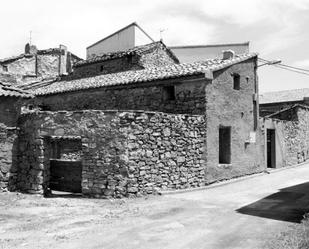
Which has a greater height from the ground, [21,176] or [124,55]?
[124,55]

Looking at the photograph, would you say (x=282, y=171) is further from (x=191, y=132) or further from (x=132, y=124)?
(x=132, y=124)

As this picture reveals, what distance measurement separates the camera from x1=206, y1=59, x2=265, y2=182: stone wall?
1378 centimetres

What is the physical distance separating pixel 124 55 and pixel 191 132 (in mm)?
9716

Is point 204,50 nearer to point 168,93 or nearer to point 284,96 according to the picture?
point 284,96

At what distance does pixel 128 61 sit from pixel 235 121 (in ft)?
27.1

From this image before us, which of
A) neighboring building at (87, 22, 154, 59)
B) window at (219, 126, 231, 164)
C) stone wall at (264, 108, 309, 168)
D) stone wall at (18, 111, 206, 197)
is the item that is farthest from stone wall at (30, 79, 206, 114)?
neighboring building at (87, 22, 154, 59)

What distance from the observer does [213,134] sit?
45.4 feet

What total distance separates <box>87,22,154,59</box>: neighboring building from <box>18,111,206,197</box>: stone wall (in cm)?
1520

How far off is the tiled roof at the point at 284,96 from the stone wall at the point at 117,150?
25.4m

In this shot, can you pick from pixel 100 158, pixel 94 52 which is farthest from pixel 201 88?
pixel 94 52

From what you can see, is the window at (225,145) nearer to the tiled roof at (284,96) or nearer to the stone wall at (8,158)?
the stone wall at (8,158)

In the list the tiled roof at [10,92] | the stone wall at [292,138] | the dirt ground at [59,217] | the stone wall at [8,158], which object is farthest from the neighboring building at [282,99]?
the dirt ground at [59,217]

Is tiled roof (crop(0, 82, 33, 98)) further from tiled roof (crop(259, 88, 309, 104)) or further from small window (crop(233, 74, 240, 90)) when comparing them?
tiled roof (crop(259, 88, 309, 104))

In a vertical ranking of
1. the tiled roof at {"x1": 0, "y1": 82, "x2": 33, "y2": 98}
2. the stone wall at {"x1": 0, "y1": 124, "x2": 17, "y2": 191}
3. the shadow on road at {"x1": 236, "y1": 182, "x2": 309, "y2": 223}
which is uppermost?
the tiled roof at {"x1": 0, "y1": 82, "x2": 33, "y2": 98}
